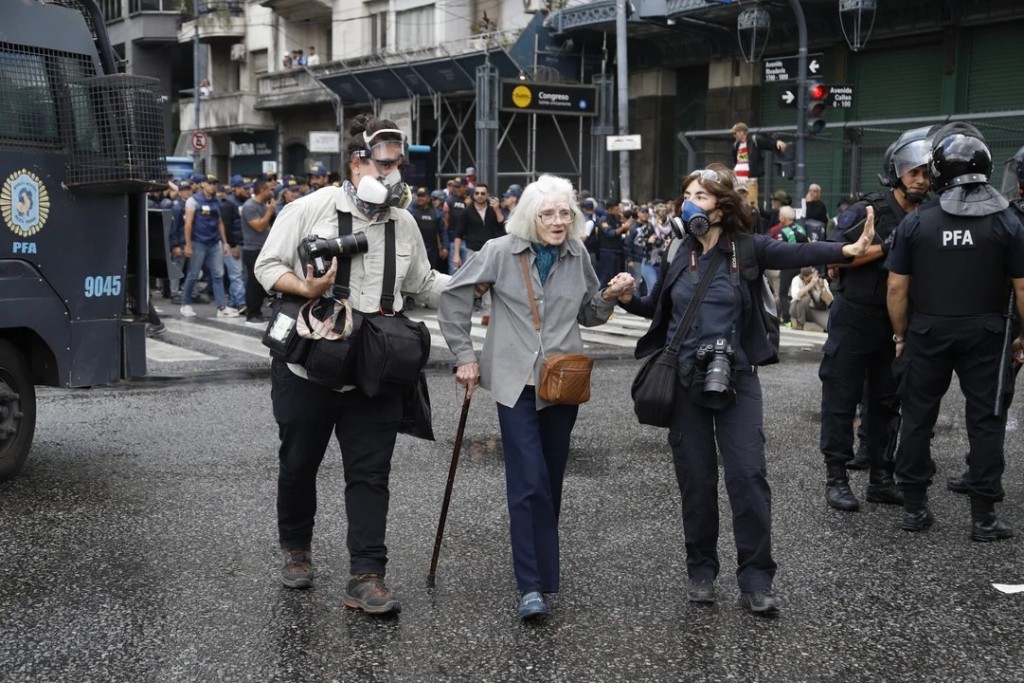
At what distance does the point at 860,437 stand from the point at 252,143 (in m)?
38.8

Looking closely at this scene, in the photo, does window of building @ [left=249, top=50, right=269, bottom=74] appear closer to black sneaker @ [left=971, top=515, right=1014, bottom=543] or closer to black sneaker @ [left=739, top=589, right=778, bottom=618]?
black sneaker @ [left=971, top=515, right=1014, bottom=543]

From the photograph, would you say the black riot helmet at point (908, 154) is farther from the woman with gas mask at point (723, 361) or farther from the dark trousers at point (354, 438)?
the dark trousers at point (354, 438)

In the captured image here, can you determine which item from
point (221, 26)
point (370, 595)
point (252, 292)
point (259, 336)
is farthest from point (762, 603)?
point (221, 26)

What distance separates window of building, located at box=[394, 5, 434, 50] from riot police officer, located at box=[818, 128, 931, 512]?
28876 mm

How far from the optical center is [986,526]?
601 cm

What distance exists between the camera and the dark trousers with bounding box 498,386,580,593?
483 cm

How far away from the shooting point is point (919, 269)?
5.91 metres

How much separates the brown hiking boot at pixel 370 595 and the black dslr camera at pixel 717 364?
144cm

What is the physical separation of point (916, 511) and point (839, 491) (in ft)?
1.73

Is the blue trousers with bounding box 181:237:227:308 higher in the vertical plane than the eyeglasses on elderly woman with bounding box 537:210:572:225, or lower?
lower

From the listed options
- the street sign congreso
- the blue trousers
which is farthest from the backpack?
the street sign congreso

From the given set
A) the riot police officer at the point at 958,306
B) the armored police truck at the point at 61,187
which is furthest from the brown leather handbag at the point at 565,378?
the armored police truck at the point at 61,187

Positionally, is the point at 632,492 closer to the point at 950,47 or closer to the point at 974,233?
the point at 974,233

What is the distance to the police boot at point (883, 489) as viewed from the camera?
673cm
